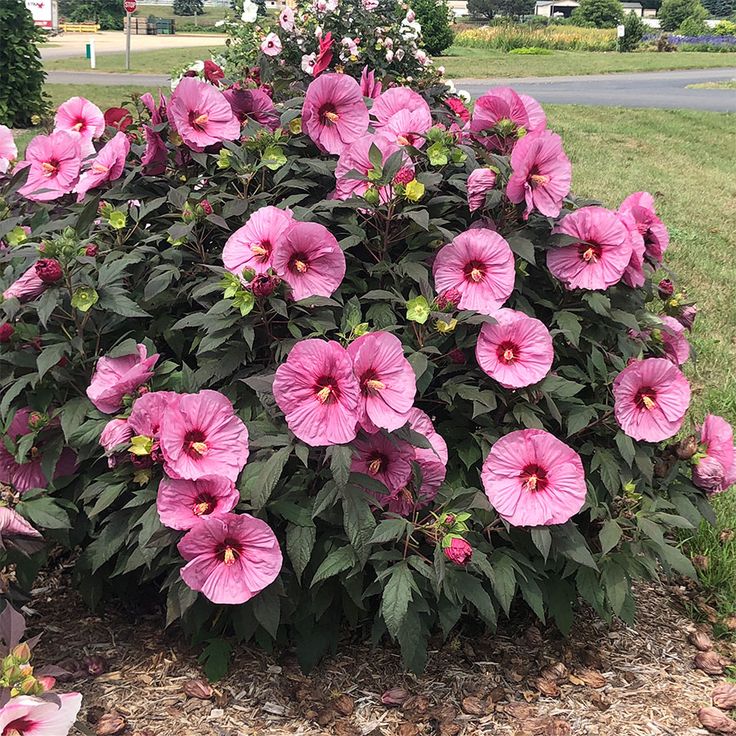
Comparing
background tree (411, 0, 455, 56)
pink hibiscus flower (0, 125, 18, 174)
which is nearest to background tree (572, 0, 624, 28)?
background tree (411, 0, 455, 56)

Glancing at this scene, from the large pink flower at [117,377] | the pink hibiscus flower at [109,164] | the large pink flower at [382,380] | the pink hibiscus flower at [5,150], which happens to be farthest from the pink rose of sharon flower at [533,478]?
the pink hibiscus flower at [5,150]

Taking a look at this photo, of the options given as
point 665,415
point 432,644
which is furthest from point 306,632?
point 665,415

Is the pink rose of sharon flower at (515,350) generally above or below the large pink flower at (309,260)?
below

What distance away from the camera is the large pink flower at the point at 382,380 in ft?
4.89

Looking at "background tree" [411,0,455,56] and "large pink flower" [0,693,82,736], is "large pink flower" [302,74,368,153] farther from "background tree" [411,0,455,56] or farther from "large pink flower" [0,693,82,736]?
"background tree" [411,0,455,56]

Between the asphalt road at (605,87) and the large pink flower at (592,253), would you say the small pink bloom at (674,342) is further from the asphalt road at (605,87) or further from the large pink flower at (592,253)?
the asphalt road at (605,87)

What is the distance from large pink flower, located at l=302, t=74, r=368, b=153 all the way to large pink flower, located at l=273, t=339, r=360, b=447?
648 millimetres

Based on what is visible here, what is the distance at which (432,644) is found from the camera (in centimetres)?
200

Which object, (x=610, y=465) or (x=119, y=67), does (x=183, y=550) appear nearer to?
(x=610, y=465)

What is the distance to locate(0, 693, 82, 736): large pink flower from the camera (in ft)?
3.96

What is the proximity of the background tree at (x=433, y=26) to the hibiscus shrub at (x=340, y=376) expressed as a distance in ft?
64.5

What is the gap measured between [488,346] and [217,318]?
556mm

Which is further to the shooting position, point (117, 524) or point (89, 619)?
point (89, 619)

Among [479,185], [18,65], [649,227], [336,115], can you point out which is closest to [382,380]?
[479,185]
